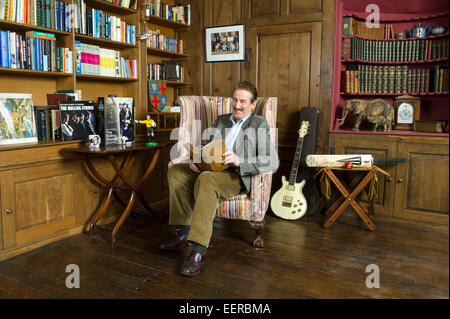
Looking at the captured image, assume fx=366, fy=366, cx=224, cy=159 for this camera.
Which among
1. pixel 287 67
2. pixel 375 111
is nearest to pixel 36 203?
pixel 287 67

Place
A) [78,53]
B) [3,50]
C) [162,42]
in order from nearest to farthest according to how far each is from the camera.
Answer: [3,50], [78,53], [162,42]

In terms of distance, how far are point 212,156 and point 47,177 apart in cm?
122

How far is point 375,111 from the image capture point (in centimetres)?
331

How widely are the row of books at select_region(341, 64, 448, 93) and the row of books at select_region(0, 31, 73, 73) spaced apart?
253 cm

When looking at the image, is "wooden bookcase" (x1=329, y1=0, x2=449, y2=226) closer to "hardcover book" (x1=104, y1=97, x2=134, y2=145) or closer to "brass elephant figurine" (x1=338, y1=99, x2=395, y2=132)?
"brass elephant figurine" (x1=338, y1=99, x2=395, y2=132)

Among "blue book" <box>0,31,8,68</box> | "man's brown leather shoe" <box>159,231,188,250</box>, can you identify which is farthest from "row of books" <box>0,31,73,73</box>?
"man's brown leather shoe" <box>159,231,188,250</box>

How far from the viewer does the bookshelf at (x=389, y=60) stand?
331 centimetres

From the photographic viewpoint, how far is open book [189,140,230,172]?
7.77 feet

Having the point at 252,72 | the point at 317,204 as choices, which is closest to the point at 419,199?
the point at 317,204

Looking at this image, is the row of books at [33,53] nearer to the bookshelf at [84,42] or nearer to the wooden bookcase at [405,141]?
the bookshelf at [84,42]

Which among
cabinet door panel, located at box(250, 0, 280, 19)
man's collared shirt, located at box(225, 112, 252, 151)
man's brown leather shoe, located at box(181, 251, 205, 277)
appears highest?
cabinet door panel, located at box(250, 0, 280, 19)

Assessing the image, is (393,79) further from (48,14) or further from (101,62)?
(48,14)

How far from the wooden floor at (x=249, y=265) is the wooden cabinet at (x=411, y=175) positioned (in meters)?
0.17

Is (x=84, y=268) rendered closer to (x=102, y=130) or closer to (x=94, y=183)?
(x=94, y=183)
